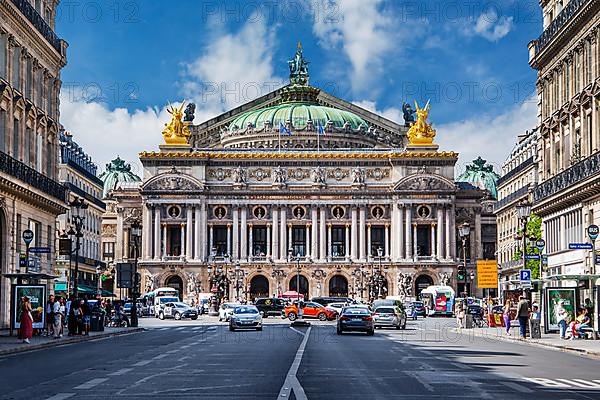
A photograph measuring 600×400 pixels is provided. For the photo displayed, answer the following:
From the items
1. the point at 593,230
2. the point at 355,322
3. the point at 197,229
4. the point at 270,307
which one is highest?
the point at 197,229

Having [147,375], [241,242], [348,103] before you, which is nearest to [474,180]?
[348,103]

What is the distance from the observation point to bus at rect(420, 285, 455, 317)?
392 feet

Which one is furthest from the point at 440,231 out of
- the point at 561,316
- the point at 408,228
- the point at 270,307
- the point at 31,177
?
the point at 31,177

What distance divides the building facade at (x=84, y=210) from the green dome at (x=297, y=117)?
102 ft

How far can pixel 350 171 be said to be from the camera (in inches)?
5837

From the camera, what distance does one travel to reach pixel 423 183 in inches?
5768

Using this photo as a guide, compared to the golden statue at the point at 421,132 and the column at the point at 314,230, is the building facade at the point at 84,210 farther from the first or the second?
the golden statue at the point at 421,132

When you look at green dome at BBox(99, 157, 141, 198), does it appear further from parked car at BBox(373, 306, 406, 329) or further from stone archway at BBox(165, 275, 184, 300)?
parked car at BBox(373, 306, 406, 329)

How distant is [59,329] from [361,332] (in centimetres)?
1897

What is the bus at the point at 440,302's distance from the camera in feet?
392

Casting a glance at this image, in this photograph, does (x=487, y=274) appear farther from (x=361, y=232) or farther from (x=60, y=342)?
(x=361, y=232)

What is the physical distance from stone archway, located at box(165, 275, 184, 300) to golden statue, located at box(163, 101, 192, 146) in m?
18.8

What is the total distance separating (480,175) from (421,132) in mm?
44556

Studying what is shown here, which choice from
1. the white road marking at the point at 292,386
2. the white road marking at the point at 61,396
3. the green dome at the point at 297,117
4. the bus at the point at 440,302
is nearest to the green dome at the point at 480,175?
the green dome at the point at 297,117
